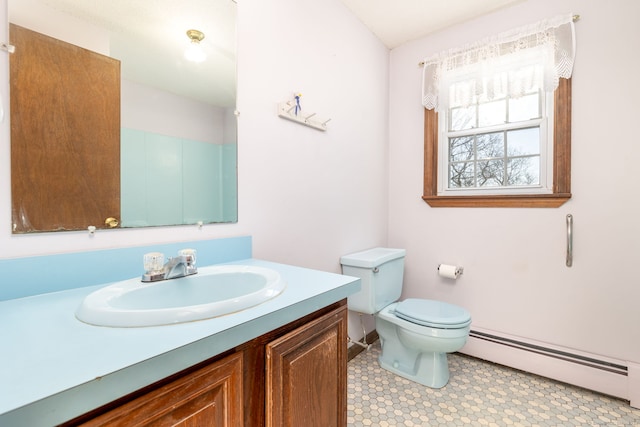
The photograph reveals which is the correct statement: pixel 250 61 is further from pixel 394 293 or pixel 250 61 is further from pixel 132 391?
pixel 394 293

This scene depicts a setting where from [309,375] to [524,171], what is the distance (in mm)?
1919

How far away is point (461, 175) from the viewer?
2.19m

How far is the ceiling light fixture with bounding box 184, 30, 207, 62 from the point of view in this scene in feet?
3.82

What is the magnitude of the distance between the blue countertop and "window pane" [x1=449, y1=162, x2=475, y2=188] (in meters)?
1.82

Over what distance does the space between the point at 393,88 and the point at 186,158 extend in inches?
74.5

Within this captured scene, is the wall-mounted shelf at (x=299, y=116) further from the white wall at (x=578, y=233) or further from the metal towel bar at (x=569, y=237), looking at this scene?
the metal towel bar at (x=569, y=237)

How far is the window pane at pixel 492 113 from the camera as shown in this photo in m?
2.02

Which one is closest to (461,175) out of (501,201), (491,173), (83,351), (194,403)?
(491,173)

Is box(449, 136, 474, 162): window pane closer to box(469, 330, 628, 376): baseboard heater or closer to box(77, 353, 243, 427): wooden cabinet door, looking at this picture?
box(469, 330, 628, 376): baseboard heater

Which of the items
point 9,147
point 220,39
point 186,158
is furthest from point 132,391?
point 220,39

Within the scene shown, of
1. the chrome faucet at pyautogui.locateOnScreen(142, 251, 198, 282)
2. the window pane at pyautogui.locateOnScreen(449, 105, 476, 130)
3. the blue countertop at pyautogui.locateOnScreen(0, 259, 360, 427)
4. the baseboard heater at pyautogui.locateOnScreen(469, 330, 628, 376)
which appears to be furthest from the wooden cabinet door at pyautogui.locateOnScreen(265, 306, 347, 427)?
the window pane at pyautogui.locateOnScreen(449, 105, 476, 130)

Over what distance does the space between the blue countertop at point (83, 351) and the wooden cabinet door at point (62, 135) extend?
26cm

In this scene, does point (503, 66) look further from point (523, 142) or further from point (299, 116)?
point (299, 116)

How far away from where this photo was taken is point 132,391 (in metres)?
0.46
